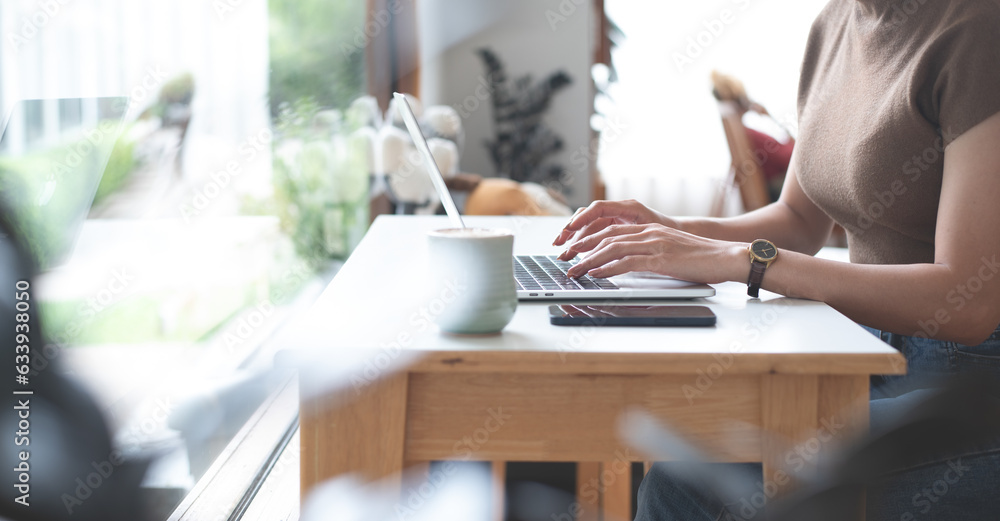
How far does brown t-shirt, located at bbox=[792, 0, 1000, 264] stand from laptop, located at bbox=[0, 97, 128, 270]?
0.90m

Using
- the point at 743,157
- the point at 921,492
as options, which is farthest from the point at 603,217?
the point at 743,157

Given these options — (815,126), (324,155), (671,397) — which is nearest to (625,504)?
(815,126)

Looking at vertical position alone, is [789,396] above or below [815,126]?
below

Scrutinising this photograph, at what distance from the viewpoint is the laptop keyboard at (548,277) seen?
81 cm

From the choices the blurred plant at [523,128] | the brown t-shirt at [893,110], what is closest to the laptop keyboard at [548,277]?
the brown t-shirt at [893,110]

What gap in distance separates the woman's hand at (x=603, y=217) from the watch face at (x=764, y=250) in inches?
9.3

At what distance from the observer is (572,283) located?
83 centimetres

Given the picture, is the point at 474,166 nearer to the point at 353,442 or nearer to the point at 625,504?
the point at 625,504

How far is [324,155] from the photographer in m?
2.31

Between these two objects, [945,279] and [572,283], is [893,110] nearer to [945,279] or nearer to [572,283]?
[945,279]

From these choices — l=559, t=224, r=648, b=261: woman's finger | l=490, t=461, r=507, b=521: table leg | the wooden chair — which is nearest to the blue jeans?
l=559, t=224, r=648, b=261: woman's finger

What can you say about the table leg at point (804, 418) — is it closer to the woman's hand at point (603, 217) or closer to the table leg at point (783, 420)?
the table leg at point (783, 420)

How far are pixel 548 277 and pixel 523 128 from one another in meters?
3.76

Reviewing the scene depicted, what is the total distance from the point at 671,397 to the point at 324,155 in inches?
73.5
